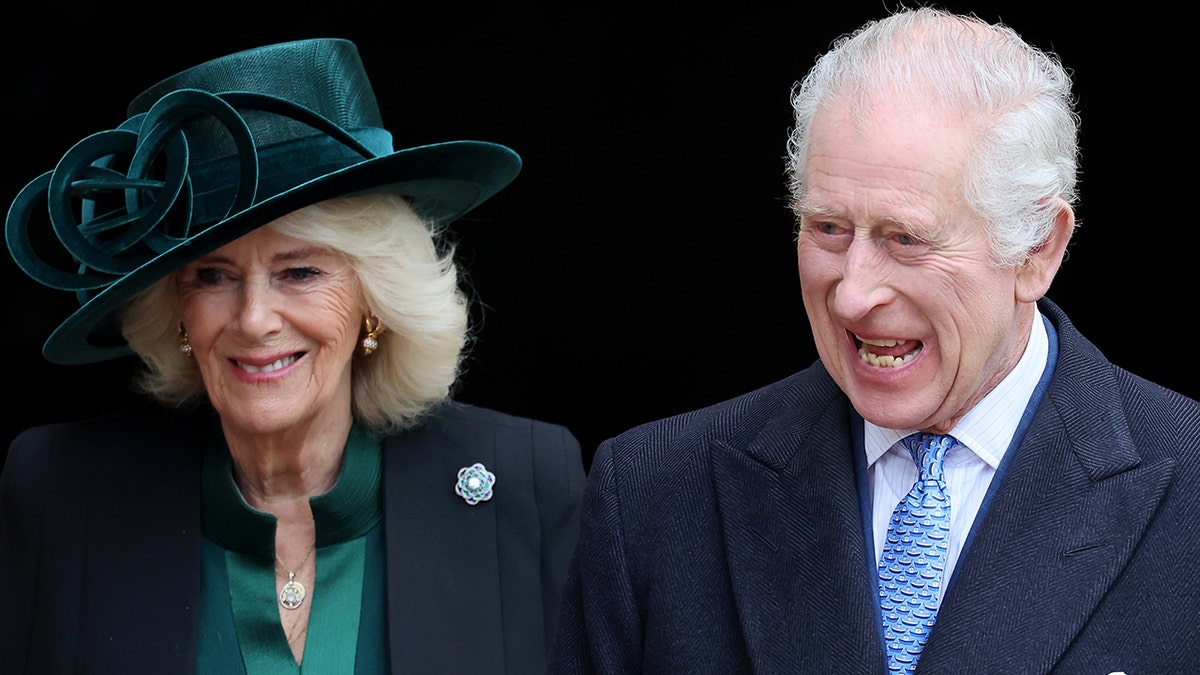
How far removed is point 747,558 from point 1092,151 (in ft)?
6.31

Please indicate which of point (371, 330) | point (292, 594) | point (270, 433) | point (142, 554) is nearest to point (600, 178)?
point (371, 330)

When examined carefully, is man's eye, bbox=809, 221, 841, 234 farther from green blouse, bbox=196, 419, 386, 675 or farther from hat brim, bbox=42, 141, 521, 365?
green blouse, bbox=196, 419, 386, 675

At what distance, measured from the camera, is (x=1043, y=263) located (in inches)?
101

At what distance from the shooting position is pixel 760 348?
4.57m

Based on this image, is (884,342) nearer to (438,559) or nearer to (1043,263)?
(1043,263)

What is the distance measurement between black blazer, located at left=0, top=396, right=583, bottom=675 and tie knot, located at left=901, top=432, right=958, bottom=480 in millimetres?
1024

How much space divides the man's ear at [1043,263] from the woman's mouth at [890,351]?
18 cm

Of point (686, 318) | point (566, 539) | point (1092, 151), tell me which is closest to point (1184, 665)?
point (566, 539)

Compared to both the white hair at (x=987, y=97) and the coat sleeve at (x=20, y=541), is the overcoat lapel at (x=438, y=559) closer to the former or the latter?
the coat sleeve at (x=20, y=541)

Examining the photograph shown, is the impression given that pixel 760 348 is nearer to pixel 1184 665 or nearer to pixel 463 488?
pixel 463 488

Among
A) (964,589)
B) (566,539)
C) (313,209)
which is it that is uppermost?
(313,209)

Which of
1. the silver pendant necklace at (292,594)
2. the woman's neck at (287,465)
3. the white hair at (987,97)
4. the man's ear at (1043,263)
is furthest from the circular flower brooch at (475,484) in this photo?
the man's ear at (1043,263)

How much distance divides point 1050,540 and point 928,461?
226mm

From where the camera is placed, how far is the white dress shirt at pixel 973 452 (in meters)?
2.62
